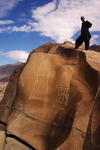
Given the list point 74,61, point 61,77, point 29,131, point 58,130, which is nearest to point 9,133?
point 29,131

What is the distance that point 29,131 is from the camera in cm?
1142

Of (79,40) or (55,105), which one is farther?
(79,40)

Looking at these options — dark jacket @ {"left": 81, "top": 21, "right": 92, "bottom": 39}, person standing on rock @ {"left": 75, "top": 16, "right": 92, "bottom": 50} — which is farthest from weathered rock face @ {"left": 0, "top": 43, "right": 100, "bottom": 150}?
dark jacket @ {"left": 81, "top": 21, "right": 92, "bottom": 39}

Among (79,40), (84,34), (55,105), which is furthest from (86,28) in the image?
(55,105)

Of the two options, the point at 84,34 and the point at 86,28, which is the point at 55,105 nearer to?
the point at 84,34

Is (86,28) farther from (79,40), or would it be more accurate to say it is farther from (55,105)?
(55,105)

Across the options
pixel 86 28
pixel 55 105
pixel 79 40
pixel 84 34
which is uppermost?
pixel 86 28

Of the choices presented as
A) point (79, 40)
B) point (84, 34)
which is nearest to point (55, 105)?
point (79, 40)

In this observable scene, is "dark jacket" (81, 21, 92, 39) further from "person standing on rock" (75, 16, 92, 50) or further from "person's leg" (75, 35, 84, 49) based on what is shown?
"person's leg" (75, 35, 84, 49)

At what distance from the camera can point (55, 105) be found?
11352 mm

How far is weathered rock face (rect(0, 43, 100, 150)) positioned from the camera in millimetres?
9398

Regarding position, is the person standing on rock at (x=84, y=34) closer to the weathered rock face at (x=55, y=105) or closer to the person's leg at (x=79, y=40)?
the person's leg at (x=79, y=40)

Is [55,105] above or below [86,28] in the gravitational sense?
below

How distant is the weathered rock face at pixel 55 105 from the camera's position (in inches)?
370
